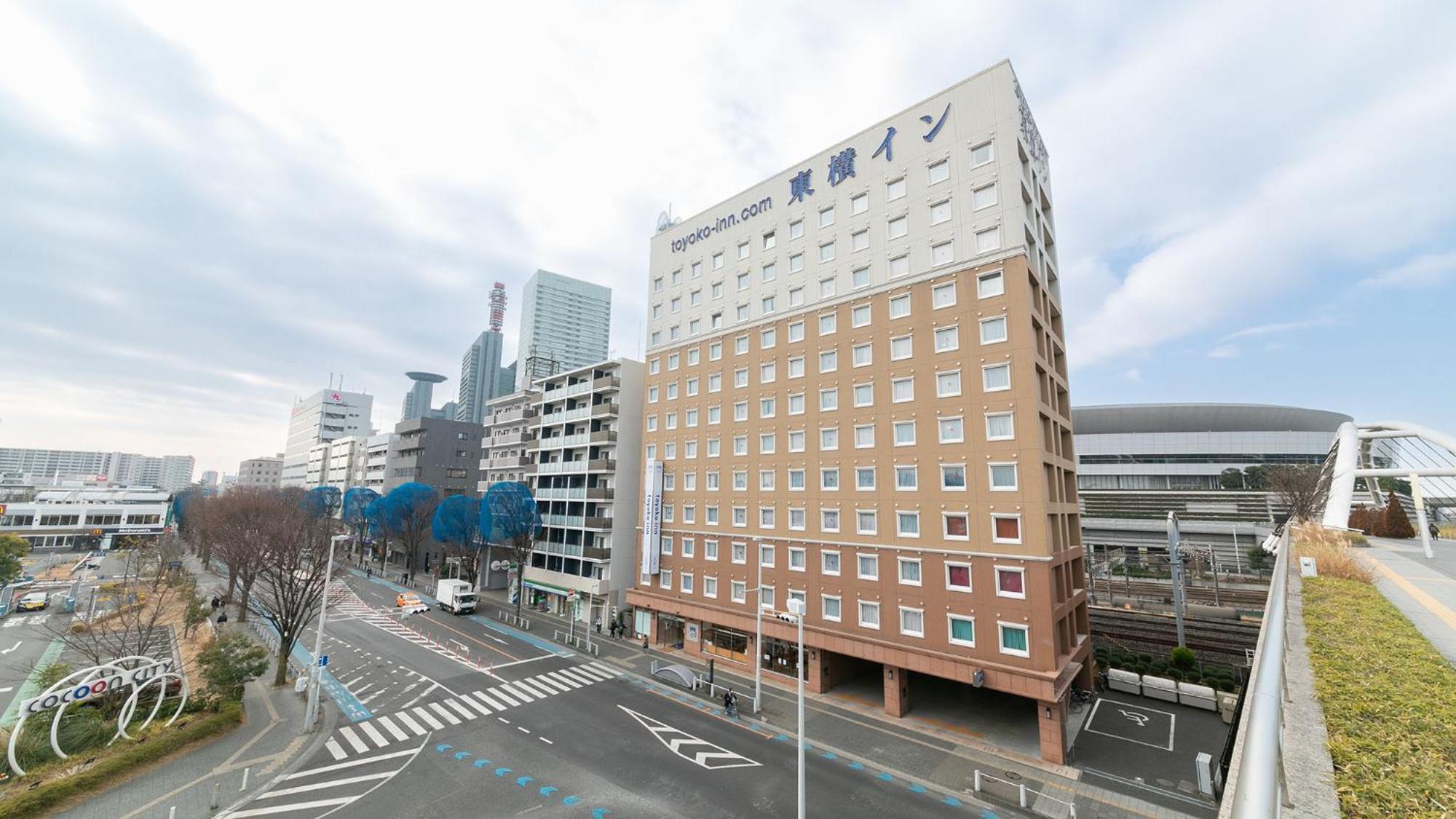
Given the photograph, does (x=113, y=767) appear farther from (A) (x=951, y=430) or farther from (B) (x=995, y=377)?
(B) (x=995, y=377)

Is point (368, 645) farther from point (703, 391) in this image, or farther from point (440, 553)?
point (440, 553)

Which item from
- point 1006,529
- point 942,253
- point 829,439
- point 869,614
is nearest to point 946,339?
point 942,253

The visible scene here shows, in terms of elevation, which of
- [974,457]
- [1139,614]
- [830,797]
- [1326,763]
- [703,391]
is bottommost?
[830,797]

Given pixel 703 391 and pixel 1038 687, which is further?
pixel 703 391

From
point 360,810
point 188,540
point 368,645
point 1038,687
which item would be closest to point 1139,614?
point 1038,687

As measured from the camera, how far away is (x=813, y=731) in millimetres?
28047

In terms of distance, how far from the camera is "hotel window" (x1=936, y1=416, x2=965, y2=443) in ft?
97.5

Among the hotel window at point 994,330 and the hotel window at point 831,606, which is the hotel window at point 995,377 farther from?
the hotel window at point 831,606

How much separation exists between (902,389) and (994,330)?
19.1 ft

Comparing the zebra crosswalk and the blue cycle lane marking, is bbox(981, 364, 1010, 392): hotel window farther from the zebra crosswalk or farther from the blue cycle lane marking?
the zebra crosswalk

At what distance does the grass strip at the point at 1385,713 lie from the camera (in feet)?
14.7

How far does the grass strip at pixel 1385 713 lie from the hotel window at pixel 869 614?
22118mm

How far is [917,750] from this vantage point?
26047 millimetres

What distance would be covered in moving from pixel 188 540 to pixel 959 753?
115950mm
